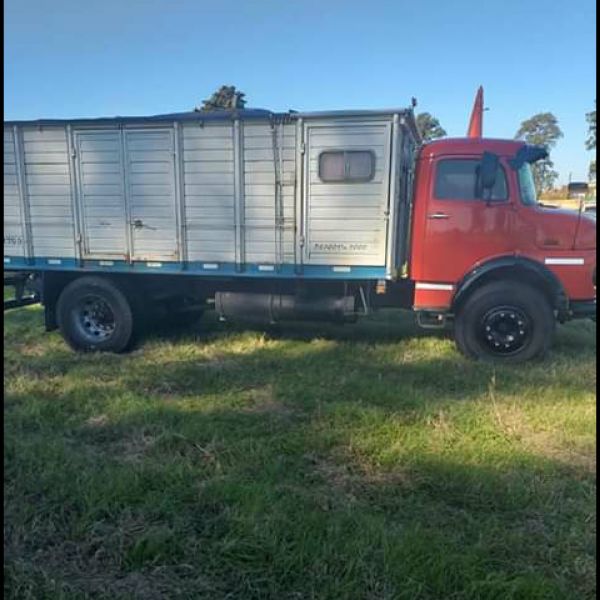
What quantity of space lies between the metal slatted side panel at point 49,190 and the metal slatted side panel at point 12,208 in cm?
13

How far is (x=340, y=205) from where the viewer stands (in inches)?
229

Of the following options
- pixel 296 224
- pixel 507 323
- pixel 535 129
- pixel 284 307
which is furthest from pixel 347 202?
A: pixel 535 129

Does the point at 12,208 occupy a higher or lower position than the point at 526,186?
lower

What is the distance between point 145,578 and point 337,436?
1.78 meters

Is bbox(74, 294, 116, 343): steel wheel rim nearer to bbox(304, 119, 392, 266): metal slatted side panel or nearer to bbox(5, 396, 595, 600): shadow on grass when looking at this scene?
bbox(304, 119, 392, 266): metal slatted side panel

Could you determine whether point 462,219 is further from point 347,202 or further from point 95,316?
point 95,316

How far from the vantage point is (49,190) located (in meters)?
6.41

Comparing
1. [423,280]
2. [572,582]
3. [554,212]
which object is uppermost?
[554,212]

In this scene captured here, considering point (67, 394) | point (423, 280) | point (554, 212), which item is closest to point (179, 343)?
point (67, 394)

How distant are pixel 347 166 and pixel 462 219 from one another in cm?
144

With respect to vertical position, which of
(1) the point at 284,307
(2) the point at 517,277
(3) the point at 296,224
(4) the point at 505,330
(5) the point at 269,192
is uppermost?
(5) the point at 269,192

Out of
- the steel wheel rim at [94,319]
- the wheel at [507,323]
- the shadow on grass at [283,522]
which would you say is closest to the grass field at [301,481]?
the shadow on grass at [283,522]

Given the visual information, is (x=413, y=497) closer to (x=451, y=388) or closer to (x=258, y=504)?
(x=258, y=504)

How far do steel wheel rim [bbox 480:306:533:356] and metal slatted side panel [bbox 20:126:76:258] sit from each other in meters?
5.09
